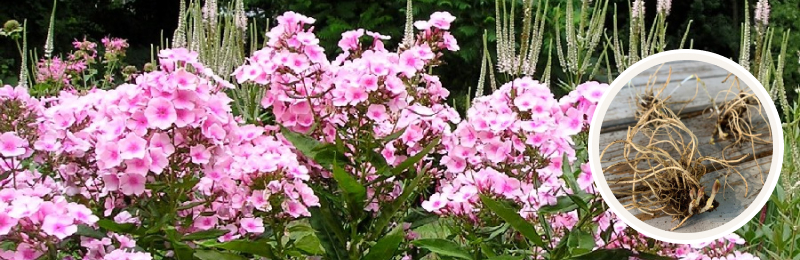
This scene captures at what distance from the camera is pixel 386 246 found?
1.25 m

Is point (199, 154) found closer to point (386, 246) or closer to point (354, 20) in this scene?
point (386, 246)

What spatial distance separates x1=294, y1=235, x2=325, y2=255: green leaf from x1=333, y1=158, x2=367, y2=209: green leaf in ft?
0.44

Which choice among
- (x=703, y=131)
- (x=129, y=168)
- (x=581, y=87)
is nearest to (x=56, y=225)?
(x=129, y=168)

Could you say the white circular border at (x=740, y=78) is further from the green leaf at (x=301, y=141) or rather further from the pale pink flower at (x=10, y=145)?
the pale pink flower at (x=10, y=145)

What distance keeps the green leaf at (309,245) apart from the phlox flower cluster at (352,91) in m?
0.12

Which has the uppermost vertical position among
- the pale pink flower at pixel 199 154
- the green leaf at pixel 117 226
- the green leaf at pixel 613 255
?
the pale pink flower at pixel 199 154

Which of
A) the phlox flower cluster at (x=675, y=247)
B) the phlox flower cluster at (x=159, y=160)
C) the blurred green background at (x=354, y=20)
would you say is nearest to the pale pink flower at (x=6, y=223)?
the phlox flower cluster at (x=159, y=160)

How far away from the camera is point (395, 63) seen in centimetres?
136

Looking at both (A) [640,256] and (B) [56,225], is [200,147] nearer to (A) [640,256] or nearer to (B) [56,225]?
(B) [56,225]

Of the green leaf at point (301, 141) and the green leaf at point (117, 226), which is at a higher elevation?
the green leaf at point (301, 141)

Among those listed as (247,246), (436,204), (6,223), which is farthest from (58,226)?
(436,204)

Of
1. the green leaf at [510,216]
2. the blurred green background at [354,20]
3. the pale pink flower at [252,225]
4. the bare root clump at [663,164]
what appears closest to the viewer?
the bare root clump at [663,164]

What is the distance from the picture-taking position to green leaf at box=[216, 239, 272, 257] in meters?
1.16

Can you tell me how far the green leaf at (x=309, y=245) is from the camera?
1.34 meters
